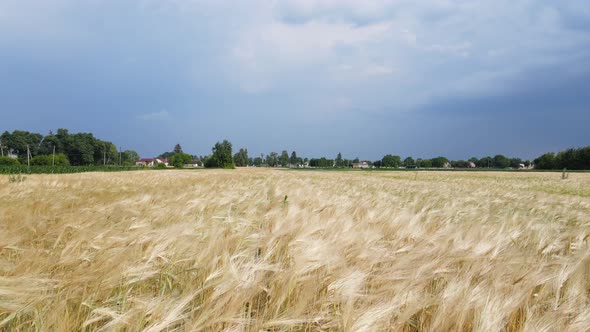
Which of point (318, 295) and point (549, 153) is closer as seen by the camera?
point (318, 295)

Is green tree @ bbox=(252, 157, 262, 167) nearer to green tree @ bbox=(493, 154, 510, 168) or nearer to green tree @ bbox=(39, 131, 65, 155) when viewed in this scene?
green tree @ bbox=(39, 131, 65, 155)

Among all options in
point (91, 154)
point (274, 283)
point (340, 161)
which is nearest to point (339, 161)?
Answer: point (340, 161)

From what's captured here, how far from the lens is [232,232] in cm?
193

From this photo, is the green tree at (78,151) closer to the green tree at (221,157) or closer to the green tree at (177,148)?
the green tree at (221,157)

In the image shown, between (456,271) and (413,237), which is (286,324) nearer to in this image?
(456,271)

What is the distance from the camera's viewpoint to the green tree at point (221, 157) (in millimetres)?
96812

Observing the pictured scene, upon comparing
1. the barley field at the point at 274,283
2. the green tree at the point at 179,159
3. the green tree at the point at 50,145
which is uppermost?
the green tree at the point at 50,145

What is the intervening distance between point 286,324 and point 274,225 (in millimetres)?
1224

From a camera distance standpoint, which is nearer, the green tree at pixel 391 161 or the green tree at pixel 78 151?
the green tree at pixel 78 151

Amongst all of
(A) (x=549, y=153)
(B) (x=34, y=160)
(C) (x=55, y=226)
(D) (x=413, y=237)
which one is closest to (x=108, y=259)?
(C) (x=55, y=226)

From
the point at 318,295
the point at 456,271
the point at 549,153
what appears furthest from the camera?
the point at 549,153

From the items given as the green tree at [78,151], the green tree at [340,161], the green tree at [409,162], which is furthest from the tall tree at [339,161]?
the green tree at [78,151]

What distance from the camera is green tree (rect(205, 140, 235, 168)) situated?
96.8 metres

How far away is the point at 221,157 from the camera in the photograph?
320ft
